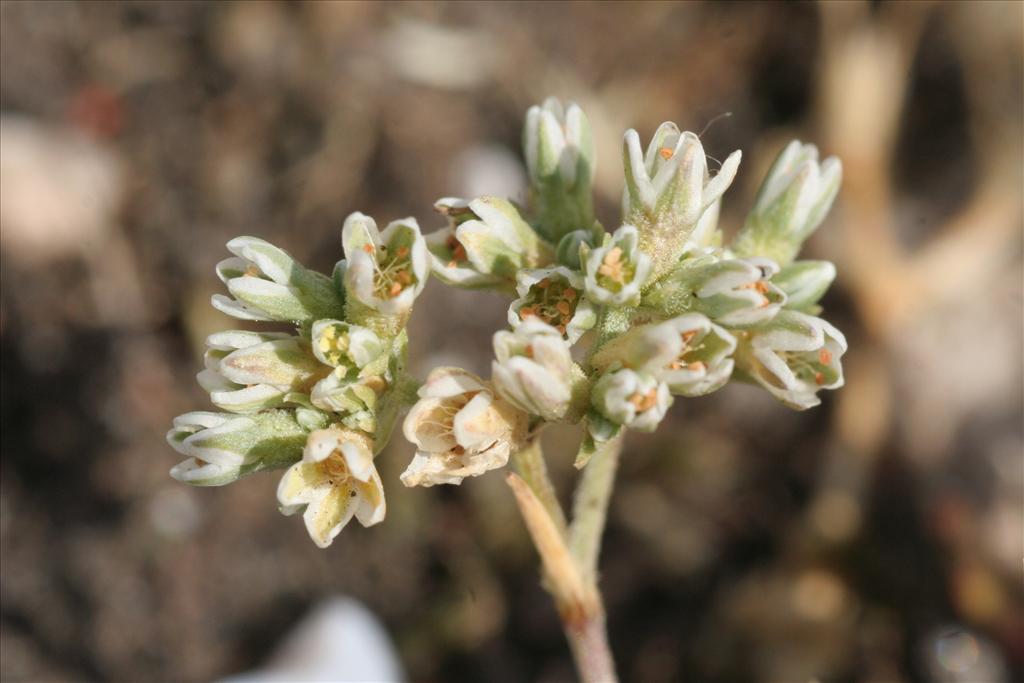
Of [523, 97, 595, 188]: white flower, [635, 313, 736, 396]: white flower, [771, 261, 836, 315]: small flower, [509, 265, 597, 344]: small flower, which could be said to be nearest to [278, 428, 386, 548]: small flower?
[509, 265, 597, 344]: small flower

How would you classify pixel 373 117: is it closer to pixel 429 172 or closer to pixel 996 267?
pixel 429 172

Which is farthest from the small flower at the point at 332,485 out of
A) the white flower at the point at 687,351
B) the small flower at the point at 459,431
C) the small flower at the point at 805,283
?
the small flower at the point at 805,283

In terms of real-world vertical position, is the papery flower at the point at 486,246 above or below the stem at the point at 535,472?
above

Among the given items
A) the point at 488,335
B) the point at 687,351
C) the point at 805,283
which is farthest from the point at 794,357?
the point at 488,335

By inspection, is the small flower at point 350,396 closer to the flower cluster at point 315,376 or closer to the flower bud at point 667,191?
the flower cluster at point 315,376

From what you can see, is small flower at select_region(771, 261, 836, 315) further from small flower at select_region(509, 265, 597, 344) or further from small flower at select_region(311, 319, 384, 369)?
small flower at select_region(311, 319, 384, 369)

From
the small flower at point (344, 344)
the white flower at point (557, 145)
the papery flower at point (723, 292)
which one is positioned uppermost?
the white flower at point (557, 145)

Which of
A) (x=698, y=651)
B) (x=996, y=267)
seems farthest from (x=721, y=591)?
(x=996, y=267)
